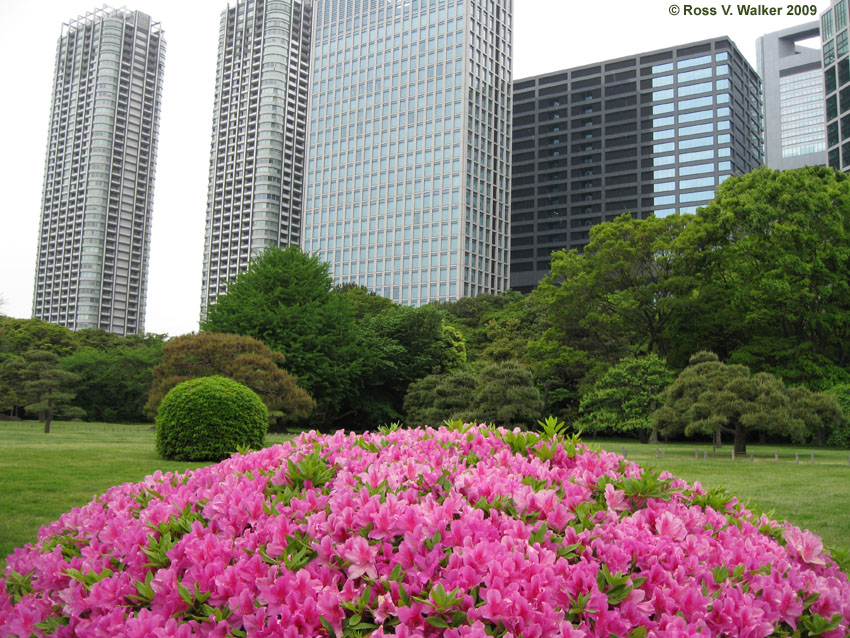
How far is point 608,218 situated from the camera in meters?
107

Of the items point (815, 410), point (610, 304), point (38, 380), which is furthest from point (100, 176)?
point (815, 410)

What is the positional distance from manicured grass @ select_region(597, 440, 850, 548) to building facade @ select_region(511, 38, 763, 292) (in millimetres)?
83411

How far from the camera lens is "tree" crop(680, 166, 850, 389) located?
95.9ft

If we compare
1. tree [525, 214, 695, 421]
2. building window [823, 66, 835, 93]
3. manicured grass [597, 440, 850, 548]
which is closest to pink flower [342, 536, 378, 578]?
manicured grass [597, 440, 850, 548]

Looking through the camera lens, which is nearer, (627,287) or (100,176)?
(627,287)

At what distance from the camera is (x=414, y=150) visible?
102m

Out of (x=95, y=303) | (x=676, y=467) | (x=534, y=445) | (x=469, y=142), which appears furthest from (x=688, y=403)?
(x=95, y=303)

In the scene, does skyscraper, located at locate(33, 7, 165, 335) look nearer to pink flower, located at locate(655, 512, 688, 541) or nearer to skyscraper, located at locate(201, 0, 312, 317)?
skyscraper, located at locate(201, 0, 312, 317)

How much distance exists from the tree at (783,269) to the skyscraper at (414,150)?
207 feet

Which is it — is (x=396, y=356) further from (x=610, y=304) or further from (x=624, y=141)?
(x=624, y=141)

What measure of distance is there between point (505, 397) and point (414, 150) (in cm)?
7901

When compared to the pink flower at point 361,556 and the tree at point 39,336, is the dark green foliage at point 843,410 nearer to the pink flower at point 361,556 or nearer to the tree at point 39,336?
the pink flower at point 361,556

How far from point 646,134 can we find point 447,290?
40419 mm

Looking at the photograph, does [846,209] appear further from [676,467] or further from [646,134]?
[646,134]
